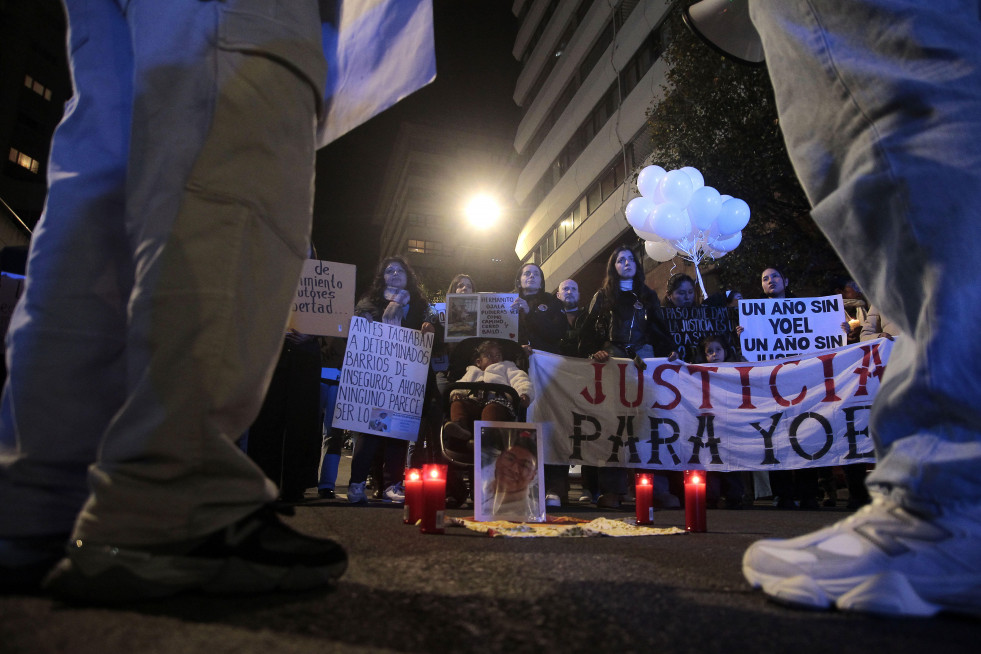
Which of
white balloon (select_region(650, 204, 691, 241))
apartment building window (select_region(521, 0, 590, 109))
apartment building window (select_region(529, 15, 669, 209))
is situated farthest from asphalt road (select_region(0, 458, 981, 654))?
apartment building window (select_region(521, 0, 590, 109))

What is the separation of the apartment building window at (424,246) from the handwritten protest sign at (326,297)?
36894 mm

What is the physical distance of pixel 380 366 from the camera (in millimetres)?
5195

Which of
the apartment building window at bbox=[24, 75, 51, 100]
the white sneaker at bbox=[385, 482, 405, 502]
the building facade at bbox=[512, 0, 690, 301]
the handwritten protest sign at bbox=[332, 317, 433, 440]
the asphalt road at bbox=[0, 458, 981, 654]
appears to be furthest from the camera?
the apartment building window at bbox=[24, 75, 51, 100]

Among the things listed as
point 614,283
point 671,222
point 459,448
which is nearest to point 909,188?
point 459,448

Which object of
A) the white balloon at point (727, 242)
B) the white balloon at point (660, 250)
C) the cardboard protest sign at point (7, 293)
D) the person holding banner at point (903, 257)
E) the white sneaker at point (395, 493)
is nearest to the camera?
the person holding banner at point (903, 257)

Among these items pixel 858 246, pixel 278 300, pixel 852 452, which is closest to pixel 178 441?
pixel 278 300

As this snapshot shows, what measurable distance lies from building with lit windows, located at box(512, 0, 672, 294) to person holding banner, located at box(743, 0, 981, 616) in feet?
53.3

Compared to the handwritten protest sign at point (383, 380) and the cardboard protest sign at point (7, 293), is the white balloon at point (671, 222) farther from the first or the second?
the cardboard protest sign at point (7, 293)

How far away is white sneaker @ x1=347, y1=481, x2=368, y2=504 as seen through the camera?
4406 mm

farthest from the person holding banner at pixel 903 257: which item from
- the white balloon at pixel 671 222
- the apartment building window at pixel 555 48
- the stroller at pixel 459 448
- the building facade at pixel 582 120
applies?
the apartment building window at pixel 555 48

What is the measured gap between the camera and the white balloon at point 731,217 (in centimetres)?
873

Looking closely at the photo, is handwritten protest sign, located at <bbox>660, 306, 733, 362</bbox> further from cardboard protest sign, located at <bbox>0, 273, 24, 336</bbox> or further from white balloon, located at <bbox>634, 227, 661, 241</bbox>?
cardboard protest sign, located at <bbox>0, 273, 24, 336</bbox>

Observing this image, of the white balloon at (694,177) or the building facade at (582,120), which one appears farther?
the building facade at (582,120)

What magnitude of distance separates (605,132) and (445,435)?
64.5 feet
